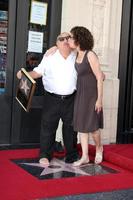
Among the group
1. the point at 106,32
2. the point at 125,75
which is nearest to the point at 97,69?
the point at 106,32

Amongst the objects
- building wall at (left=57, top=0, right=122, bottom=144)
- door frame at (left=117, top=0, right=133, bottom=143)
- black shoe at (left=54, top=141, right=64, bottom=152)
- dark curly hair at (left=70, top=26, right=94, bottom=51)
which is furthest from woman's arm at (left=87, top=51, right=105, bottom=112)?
door frame at (left=117, top=0, right=133, bottom=143)

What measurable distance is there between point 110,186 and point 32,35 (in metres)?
2.91

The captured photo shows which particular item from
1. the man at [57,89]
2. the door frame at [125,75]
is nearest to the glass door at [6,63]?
the man at [57,89]

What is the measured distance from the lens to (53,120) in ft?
20.4

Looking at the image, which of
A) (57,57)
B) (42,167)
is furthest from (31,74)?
(42,167)

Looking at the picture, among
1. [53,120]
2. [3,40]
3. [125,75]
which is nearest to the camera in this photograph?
[53,120]

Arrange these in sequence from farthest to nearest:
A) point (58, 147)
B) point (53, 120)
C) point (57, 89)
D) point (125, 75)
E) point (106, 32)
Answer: point (125, 75) → point (106, 32) → point (58, 147) → point (53, 120) → point (57, 89)

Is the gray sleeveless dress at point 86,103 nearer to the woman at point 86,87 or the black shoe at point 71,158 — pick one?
the woman at point 86,87

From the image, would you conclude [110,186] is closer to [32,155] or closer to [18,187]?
[18,187]

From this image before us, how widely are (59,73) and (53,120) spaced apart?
626 mm

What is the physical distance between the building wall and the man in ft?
3.49

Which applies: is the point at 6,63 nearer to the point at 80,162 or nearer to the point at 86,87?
the point at 86,87

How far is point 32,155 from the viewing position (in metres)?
6.73

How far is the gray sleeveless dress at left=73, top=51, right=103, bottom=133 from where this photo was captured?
6121mm
